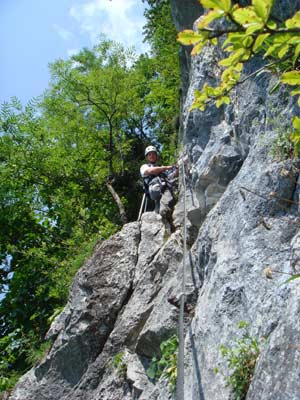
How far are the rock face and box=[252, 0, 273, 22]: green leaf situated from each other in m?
2.03

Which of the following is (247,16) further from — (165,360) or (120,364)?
(120,364)

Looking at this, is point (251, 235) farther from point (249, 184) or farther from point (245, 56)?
point (245, 56)

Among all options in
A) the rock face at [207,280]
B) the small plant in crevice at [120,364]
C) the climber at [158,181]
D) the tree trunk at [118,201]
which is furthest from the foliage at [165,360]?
the tree trunk at [118,201]

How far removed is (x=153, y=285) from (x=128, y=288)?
641 millimetres

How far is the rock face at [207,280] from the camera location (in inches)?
178

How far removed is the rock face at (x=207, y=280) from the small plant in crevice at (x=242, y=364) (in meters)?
0.07

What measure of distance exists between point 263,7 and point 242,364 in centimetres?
304

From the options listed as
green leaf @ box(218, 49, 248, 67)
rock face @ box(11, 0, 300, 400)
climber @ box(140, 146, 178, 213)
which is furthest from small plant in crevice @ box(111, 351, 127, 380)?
green leaf @ box(218, 49, 248, 67)

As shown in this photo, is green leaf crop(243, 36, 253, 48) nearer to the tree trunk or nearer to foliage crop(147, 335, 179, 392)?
foliage crop(147, 335, 179, 392)

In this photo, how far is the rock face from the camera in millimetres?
4527

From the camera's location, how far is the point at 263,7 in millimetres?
2018

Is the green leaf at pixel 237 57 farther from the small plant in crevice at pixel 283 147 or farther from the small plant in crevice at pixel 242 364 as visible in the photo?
the small plant in crevice at pixel 283 147

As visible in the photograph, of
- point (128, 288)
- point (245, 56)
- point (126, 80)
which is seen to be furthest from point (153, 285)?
point (126, 80)

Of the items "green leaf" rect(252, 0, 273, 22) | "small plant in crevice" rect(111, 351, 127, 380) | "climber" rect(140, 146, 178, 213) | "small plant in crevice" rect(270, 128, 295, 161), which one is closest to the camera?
"green leaf" rect(252, 0, 273, 22)
